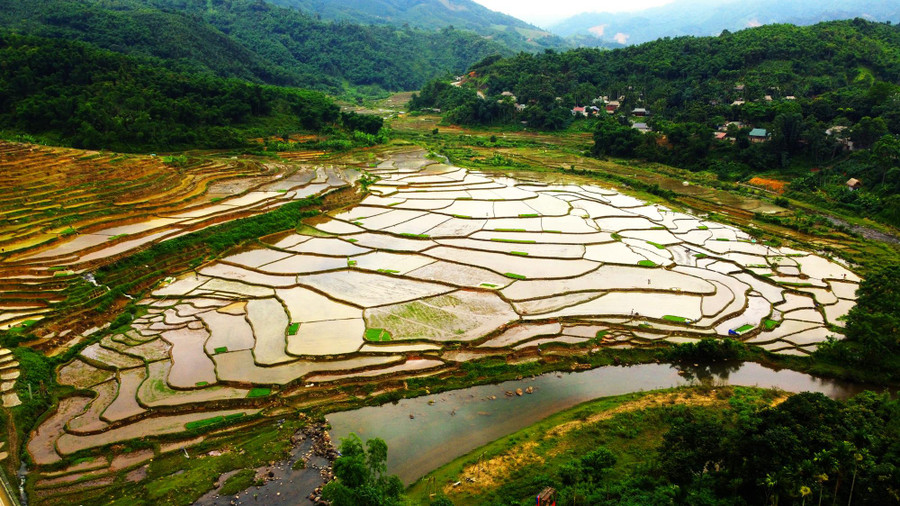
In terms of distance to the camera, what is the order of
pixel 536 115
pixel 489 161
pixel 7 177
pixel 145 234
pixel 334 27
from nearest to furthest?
pixel 145 234 < pixel 7 177 < pixel 489 161 < pixel 536 115 < pixel 334 27

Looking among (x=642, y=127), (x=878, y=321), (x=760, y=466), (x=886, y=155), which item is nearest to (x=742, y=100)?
(x=642, y=127)

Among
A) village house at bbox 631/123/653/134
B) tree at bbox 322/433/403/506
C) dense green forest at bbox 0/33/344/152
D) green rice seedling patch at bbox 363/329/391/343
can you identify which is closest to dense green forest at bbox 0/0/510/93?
dense green forest at bbox 0/33/344/152

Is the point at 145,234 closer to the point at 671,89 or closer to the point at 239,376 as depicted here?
the point at 239,376

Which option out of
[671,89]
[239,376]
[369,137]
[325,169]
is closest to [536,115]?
[671,89]

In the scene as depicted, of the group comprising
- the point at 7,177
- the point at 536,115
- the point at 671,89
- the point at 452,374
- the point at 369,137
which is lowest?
the point at 452,374

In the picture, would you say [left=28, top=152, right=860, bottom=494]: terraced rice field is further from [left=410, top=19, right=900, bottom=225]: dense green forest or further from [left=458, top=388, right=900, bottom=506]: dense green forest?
[left=410, top=19, right=900, bottom=225]: dense green forest

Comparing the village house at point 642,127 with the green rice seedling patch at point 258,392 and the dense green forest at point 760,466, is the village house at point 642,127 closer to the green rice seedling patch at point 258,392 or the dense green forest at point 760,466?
the dense green forest at point 760,466

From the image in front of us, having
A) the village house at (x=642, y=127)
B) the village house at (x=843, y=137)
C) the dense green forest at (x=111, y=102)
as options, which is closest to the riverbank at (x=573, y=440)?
the village house at (x=843, y=137)

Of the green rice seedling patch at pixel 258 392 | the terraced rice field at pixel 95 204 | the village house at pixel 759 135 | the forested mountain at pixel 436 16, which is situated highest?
the forested mountain at pixel 436 16

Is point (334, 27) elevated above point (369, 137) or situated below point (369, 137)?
above
